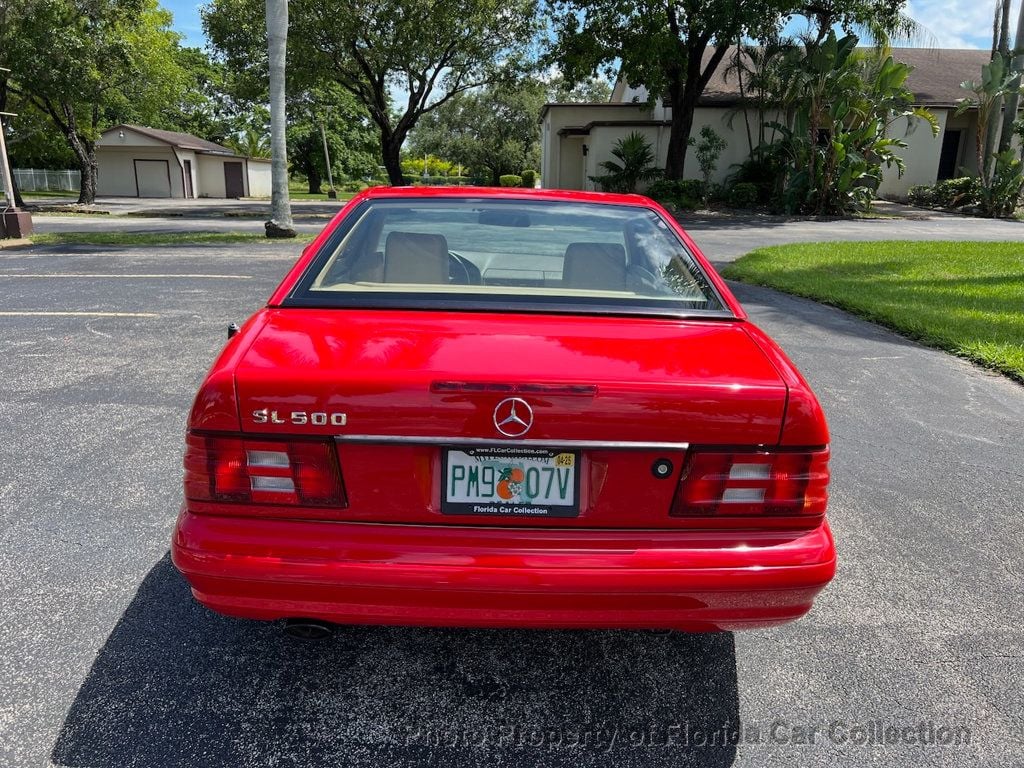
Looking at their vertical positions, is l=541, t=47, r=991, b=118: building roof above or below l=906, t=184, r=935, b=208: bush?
above

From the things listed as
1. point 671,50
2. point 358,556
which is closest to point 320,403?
point 358,556

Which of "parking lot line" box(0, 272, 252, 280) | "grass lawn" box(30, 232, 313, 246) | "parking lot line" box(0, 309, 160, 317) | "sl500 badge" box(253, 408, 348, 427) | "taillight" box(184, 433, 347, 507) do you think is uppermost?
"sl500 badge" box(253, 408, 348, 427)

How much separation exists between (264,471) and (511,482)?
0.69m

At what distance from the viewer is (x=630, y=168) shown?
89.9 ft

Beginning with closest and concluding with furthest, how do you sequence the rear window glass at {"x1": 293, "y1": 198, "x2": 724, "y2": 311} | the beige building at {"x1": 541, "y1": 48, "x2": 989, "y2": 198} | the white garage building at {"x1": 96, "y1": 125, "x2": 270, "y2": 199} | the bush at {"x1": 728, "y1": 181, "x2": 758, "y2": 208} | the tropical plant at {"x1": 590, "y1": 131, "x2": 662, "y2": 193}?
the rear window glass at {"x1": 293, "y1": 198, "x2": 724, "y2": 311} → the bush at {"x1": 728, "y1": 181, "x2": 758, "y2": 208} → the tropical plant at {"x1": 590, "y1": 131, "x2": 662, "y2": 193} → the beige building at {"x1": 541, "y1": 48, "x2": 989, "y2": 198} → the white garage building at {"x1": 96, "y1": 125, "x2": 270, "y2": 199}

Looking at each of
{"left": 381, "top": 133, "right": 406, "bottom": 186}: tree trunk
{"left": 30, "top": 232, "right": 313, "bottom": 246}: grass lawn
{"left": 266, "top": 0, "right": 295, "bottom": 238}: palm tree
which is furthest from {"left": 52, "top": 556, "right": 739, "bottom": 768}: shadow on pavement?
{"left": 381, "top": 133, "right": 406, "bottom": 186}: tree trunk

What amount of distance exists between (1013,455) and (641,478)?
11.8ft

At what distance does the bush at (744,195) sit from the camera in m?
25.6

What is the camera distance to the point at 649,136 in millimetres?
29906

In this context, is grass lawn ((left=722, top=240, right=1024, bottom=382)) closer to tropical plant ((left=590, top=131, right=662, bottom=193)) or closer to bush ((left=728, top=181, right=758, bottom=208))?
bush ((left=728, top=181, right=758, bottom=208))

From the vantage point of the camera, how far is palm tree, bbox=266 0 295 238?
14.6m

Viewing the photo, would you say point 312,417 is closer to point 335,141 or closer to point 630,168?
point 630,168

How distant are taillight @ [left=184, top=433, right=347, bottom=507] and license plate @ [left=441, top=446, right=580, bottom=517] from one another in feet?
1.06

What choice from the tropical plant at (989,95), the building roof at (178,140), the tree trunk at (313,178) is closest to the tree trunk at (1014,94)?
the tropical plant at (989,95)
